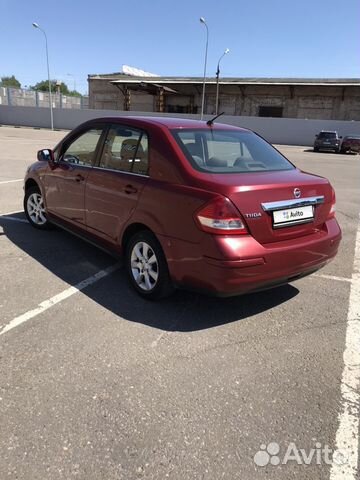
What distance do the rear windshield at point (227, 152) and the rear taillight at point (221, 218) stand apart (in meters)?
0.46

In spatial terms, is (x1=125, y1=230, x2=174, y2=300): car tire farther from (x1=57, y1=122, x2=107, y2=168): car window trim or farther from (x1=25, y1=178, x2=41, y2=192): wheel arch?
(x1=25, y1=178, x2=41, y2=192): wheel arch

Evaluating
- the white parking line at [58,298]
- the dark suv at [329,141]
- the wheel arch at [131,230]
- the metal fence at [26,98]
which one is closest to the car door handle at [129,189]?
the wheel arch at [131,230]

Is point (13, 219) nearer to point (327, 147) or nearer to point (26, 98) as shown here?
point (327, 147)

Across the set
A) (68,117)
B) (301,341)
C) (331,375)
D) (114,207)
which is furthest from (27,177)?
(68,117)

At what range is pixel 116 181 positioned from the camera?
4.16m

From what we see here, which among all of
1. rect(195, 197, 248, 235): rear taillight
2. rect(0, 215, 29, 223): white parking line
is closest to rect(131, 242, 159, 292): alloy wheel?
rect(195, 197, 248, 235): rear taillight

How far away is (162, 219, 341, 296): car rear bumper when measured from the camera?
3.20 meters

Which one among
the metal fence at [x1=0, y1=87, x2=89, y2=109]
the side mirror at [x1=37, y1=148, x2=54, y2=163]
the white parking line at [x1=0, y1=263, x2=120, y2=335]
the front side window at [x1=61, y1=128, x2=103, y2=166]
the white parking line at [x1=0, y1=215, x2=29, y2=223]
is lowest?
the white parking line at [x1=0, y1=263, x2=120, y2=335]

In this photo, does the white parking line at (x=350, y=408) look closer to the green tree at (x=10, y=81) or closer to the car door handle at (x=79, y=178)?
the car door handle at (x=79, y=178)

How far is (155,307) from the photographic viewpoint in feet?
12.7

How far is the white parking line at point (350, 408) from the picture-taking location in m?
2.22

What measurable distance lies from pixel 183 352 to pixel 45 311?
1.34 meters

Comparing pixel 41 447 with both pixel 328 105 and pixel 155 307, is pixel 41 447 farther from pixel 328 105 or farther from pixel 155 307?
pixel 328 105

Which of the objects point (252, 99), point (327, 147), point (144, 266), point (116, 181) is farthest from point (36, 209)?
point (252, 99)
